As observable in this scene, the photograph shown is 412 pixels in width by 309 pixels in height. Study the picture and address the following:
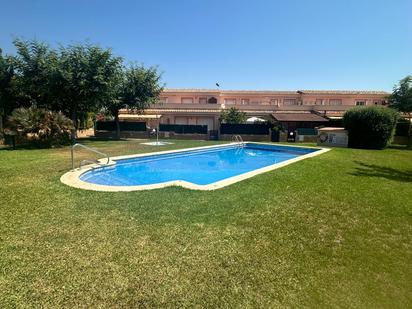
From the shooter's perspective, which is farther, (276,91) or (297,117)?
(276,91)

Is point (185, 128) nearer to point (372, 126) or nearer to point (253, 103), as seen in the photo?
point (253, 103)

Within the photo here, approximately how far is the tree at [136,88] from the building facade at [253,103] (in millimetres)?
7450

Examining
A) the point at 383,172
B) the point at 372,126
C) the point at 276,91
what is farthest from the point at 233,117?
the point at 383,172

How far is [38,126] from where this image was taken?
1919cm

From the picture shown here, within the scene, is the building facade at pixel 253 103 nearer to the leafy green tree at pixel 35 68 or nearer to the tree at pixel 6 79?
the leafy green tree at pixel 35 68

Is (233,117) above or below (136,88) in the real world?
below

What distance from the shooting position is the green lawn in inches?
145

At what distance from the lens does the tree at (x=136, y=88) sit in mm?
29438

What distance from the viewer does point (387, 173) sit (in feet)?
39.5

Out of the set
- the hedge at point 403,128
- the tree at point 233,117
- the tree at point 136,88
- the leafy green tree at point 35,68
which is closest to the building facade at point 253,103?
the tree at point 233,117

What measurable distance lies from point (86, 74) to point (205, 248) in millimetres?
21236

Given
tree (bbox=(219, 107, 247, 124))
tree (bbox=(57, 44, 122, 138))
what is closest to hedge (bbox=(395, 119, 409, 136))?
tree (bbox=(219, 107, 247, 124))

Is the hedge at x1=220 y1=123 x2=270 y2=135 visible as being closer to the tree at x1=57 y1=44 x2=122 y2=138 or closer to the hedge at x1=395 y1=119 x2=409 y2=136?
the hedge at x1=395 y1=119 x2=409 y2=136

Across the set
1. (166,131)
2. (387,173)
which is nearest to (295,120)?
(166,131)
